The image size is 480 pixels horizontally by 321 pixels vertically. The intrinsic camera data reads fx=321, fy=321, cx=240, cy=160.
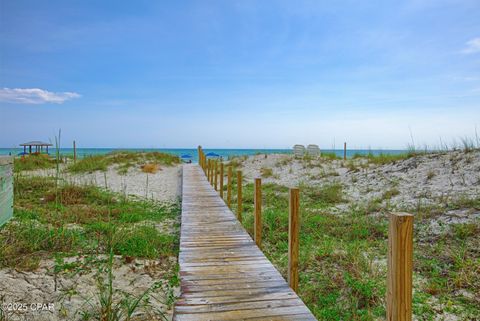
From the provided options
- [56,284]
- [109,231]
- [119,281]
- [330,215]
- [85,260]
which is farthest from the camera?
[330,215]

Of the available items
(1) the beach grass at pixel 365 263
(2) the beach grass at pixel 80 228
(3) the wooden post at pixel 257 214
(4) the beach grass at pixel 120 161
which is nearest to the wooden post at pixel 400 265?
(1) the beach grass at pixel 365 263

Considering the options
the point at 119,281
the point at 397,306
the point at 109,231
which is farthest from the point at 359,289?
the point at 109,231

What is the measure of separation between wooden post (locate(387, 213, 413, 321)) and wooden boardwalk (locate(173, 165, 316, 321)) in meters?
1.10

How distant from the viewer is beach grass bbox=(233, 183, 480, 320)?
11.4 ft

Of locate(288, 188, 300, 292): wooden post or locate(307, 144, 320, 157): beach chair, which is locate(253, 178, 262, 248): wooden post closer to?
locate(288, 188, 300, 292): wooden post

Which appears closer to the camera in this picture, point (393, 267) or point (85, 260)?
point (393, 267)

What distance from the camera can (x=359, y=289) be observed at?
3.69 m

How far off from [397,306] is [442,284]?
2.47 m

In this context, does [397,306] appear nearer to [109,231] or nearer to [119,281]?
[119,281]

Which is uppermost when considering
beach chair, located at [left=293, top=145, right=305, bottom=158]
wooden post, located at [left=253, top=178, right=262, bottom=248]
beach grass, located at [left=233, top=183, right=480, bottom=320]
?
beach chair, located at [left=293, top=145, right=305, bottom=158]

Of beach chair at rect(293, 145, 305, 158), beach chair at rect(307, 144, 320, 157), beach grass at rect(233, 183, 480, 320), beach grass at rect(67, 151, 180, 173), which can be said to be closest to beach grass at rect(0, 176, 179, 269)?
beach grass at rect(233, 183, 480, 320)

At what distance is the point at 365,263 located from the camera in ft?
14.2

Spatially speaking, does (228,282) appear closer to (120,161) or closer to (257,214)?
(257,214)

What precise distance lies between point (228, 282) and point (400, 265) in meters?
2.10
